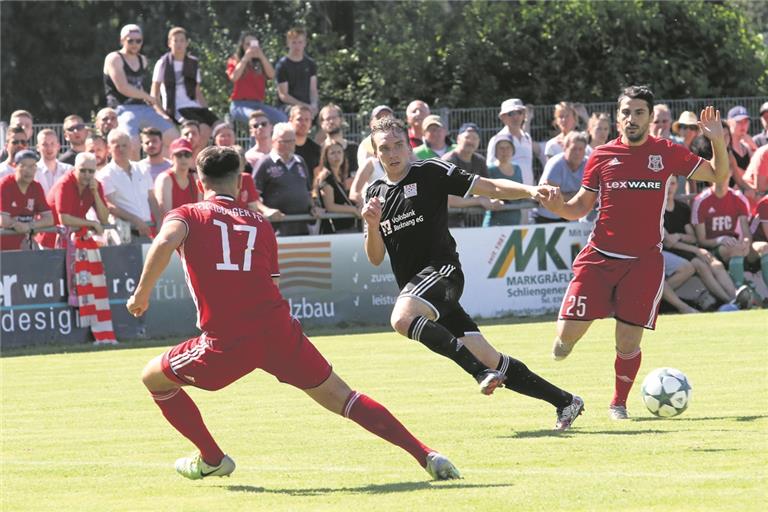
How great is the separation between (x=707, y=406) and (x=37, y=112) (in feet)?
109

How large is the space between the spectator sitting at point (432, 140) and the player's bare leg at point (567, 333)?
7.66 meters

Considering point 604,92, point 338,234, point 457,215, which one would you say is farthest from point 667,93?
point 338,234

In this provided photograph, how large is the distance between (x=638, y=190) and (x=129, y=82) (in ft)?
34.3

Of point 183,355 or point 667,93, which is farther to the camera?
point 667,93

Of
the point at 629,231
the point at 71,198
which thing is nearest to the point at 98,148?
the point at 71,198

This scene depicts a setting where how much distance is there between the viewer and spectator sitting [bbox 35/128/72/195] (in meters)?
17.9

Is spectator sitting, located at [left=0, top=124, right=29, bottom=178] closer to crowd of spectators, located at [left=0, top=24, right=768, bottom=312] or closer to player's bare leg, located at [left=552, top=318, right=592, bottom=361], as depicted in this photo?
crowd of spectators, located at [left=0, top=24, right=768, bottom=312]

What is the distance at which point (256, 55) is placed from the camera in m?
20.6

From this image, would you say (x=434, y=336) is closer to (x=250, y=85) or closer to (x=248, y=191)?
(x=248, y=191)

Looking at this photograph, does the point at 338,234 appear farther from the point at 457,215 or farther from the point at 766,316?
the point at 766,316

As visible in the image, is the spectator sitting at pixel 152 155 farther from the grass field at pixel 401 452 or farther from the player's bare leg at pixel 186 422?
the player's bare leg at pixel 186 422

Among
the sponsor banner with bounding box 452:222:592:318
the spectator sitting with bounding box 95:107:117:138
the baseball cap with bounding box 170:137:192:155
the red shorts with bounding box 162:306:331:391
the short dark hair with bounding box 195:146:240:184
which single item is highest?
the short dark hair with bounding box 195:146:240:184

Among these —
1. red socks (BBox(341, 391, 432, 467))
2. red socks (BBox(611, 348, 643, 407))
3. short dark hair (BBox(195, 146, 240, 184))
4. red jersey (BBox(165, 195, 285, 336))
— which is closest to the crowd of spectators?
red socks (BBox(611, 348, 643, 407))

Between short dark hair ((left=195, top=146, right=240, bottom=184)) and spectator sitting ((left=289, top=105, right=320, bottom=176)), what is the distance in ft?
35.7
